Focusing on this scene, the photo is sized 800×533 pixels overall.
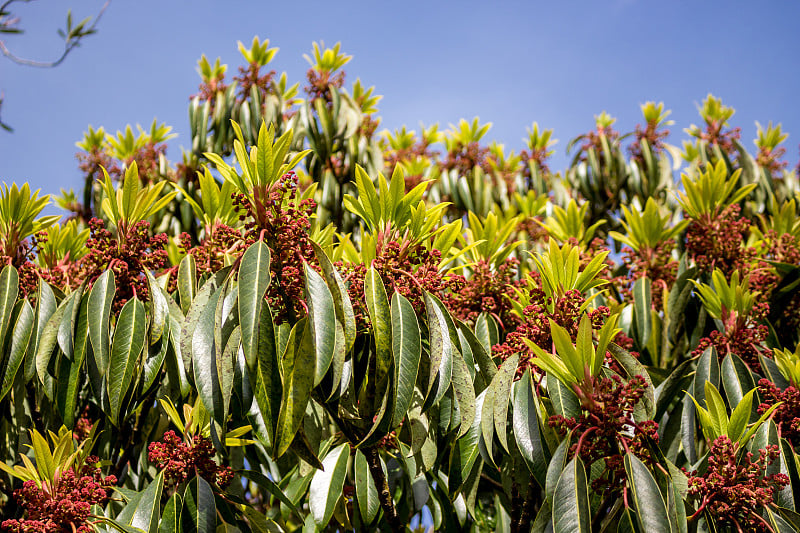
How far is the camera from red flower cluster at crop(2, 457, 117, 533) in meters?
2.18

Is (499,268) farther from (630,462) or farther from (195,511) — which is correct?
(195,511)

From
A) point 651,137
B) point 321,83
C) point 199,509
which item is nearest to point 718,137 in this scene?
point 651,137

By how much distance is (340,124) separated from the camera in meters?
4.46

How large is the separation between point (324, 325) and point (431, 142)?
4.28 metres

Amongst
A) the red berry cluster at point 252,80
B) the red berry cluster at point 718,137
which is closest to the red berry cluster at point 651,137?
the red berry cluster at point 718,137

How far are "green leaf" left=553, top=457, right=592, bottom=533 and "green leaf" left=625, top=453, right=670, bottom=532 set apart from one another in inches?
5.0

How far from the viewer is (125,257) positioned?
102 inches

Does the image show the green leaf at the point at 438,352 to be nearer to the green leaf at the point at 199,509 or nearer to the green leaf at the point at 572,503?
the green leaf at the point at 572,503

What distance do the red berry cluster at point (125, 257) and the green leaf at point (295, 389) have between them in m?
0.95

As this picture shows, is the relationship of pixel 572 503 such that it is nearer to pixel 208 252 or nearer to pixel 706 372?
pixel 706 372

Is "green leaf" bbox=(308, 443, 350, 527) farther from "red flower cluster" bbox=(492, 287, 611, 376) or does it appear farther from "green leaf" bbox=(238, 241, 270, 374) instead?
"red flower cluster" bbox=(492, 287, 611, 376)

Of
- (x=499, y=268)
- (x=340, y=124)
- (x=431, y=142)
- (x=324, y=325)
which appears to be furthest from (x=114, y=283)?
(x=431, y=142)

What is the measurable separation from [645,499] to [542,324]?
709mm

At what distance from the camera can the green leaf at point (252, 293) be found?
1801 millimetres
